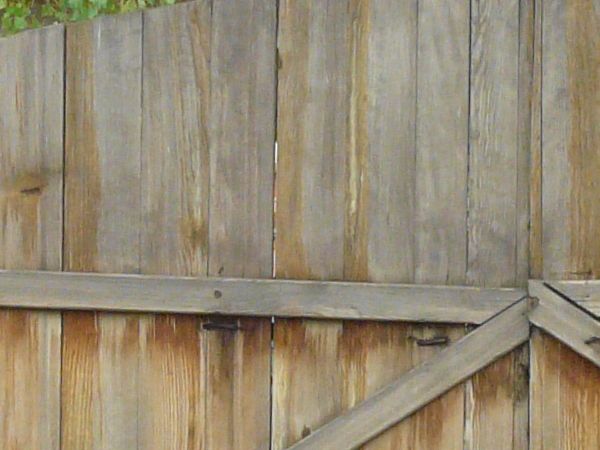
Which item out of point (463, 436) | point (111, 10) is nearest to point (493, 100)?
point (463, 436)

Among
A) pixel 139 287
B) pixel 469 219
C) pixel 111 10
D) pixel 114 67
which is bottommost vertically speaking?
pixel 139 287

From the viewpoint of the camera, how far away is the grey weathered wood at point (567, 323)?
7.54ft

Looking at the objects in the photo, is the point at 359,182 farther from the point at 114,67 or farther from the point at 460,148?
the point at 114,67

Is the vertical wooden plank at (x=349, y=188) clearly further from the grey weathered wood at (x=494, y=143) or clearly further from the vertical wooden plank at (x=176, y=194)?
the vertical wooden plank at (x=176, y=194)

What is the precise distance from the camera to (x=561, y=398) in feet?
7.70

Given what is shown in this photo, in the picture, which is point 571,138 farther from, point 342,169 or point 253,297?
point 253,297

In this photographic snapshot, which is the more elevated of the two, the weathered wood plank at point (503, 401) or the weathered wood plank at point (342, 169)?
the weathered wood plank at point (342, 169)

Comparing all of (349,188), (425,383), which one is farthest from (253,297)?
(425,383)

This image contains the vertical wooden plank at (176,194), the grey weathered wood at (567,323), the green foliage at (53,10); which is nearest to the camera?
the grey weathered wood at (567,323)

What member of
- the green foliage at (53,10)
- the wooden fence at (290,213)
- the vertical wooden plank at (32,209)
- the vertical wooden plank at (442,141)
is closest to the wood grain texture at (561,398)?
the wooden fence at (290,213)

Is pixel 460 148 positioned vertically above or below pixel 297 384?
above

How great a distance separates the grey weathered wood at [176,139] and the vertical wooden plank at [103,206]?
3 cm

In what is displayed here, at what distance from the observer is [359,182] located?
238 centimetres

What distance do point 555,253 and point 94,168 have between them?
112 cm
